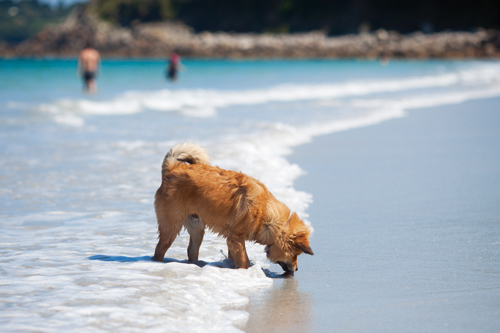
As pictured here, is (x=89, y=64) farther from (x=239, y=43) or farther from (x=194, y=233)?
(x=239, y=43)

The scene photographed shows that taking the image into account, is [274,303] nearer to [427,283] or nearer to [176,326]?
[176,326]

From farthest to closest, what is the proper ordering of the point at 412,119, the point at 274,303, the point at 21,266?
1. the point at 412,119
2. the point at 21,266
3. the point at 274,303

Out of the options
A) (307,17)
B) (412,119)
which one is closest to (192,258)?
(412,119)

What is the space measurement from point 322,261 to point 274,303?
3.22 feet

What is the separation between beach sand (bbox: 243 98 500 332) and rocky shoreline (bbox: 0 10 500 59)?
2428 inches

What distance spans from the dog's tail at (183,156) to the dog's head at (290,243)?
3.05ft

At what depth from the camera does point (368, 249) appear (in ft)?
16.8

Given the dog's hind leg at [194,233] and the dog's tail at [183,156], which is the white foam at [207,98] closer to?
the dog's tail at [183,156]

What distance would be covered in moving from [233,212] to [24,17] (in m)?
163

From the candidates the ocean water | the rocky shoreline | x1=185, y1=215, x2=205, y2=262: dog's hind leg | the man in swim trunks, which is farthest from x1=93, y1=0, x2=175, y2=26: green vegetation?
x1=185, y1=215, x2=205, y2=262: dog's hind leg

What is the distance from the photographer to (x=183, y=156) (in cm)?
473

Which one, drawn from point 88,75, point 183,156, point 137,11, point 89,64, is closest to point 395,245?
point 183,156

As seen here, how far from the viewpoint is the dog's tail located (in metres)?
4.70

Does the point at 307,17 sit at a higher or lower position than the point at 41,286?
higher
